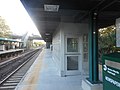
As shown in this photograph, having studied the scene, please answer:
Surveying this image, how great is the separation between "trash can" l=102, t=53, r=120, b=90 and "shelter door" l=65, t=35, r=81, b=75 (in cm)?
514

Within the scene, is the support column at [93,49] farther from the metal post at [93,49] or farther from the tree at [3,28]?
the tree at [3,28]

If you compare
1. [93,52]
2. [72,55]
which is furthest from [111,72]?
[72,55]

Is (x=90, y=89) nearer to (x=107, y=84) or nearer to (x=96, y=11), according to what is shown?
(x=107, y=84)

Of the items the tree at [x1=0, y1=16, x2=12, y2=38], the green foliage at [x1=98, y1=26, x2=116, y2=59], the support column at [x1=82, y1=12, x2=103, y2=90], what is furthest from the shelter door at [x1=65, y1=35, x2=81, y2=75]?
the tree at [x1=0, y1=16, x2=12, y2=38]

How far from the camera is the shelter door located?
31.9 ft

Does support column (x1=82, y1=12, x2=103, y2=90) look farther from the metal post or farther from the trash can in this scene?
the trash can

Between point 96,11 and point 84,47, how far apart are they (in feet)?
12.0

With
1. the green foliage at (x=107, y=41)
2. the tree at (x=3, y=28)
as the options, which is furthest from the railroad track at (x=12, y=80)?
the tree at (x=3, y=28)

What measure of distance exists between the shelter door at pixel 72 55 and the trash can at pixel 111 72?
5.14 m

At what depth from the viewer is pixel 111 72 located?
13.7ft

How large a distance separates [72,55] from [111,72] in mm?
5599

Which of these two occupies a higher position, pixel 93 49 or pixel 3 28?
pixel 3 28

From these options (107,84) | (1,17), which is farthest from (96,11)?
(1,17)

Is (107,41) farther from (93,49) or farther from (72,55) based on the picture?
(93,49)
